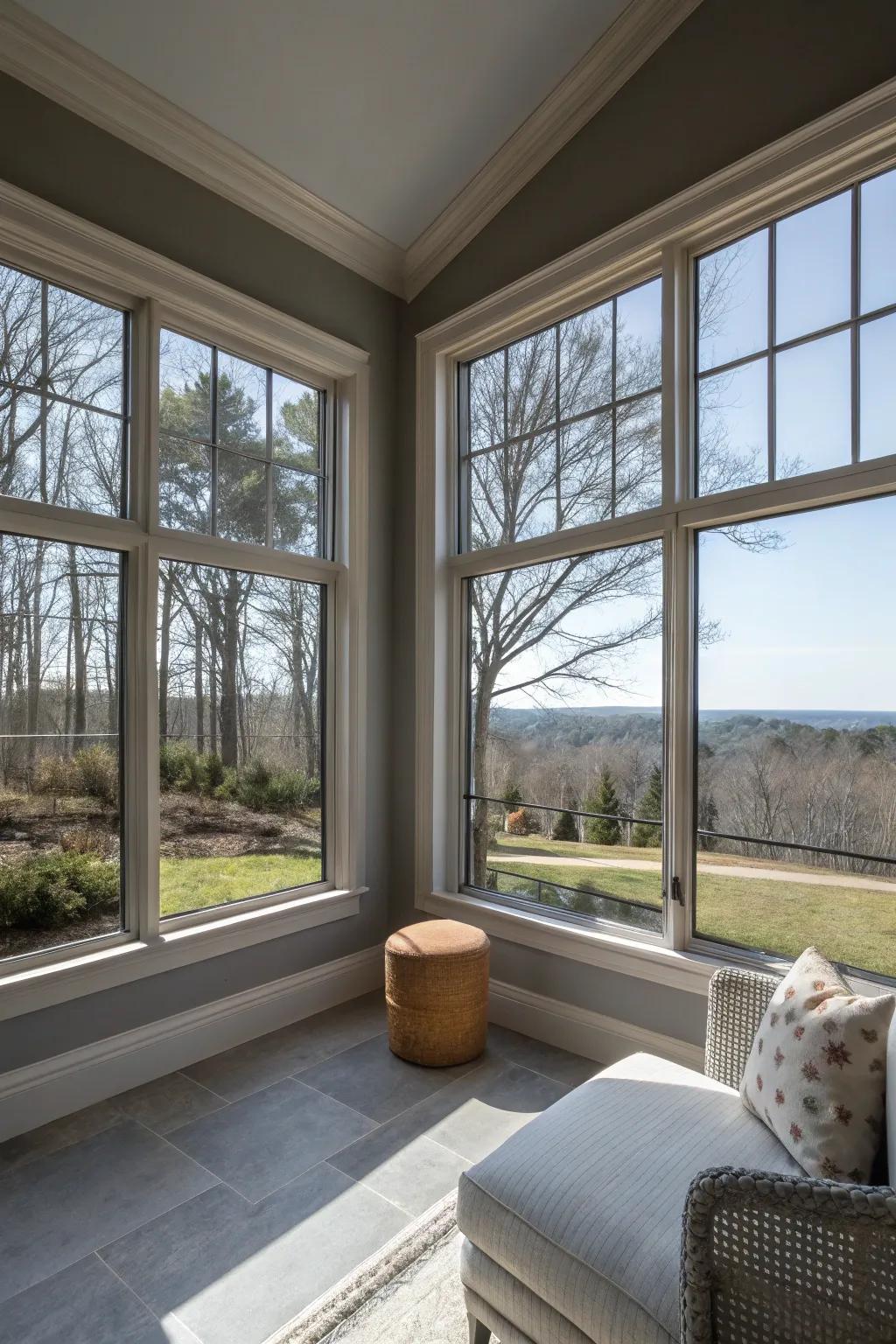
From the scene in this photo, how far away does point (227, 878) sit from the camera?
2.94 m

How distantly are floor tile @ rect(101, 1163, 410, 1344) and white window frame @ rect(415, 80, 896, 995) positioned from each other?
47.2 inches

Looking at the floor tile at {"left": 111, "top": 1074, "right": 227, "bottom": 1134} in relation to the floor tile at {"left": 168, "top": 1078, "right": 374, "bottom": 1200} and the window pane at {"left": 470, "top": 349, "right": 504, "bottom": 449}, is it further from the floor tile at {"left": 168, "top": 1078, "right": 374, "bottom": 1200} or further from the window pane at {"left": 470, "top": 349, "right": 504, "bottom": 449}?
→ the window pane at {"left": 470, "top": 349, "right": 504, "bottom": 449}

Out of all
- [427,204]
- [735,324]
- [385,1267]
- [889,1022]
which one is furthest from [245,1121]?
[427,204]

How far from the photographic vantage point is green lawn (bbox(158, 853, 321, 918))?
2754 mm

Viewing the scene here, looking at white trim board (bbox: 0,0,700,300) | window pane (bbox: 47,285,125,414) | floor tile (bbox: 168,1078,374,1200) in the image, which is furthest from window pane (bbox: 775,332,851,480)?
floor tile (bbox: 168,1078,374,1200)

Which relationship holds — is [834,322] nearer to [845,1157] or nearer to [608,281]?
[608,281]

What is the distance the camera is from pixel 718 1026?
180cm

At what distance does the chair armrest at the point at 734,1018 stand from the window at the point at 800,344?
153 centimetres

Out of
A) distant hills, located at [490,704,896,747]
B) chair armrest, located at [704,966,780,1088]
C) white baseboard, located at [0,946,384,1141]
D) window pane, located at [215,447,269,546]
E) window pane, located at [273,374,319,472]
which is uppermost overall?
window pane, located at [273,374,319,472]

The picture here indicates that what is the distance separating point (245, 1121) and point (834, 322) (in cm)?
312

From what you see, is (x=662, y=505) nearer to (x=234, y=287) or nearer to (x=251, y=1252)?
(x=234, y=287)

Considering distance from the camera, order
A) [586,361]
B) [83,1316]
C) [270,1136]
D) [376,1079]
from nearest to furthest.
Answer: [83,1316], [270,1136], [376,1079], [586,361]

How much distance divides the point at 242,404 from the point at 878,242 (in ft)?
7.56

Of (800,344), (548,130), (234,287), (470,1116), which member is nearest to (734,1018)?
(470,1116)
